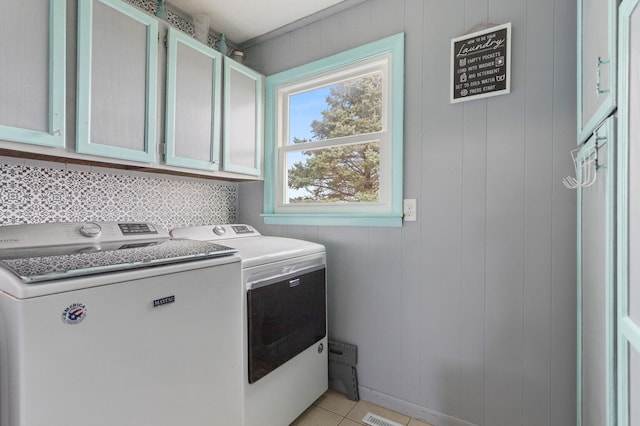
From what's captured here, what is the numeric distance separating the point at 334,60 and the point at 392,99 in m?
0.51

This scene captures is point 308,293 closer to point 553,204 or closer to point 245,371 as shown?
point 245,371

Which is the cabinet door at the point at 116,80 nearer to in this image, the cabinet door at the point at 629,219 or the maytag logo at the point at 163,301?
the maytag logo at the point at 163,301

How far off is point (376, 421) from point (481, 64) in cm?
203

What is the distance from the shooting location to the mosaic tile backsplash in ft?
4.79

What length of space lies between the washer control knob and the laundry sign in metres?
1.94

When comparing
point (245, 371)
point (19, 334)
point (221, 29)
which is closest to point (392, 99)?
point (221, 29)

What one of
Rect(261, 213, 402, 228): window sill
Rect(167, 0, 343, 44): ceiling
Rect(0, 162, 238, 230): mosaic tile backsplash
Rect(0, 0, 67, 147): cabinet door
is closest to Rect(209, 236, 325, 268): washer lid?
Rect(261, 213, 402, 228): window sill

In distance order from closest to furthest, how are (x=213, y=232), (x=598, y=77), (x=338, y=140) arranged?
(x=598, y=77), (x=213, y=232), (x=338, y=140)

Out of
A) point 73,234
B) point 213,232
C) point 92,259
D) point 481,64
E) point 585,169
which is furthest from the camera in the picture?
point 213,232

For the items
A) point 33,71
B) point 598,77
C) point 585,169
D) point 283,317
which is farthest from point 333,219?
point 33,71

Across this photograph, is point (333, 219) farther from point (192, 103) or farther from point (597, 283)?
point (597, 283)

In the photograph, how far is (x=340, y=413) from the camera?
72.1 inches

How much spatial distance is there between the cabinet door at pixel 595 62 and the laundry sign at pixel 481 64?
11.8 inches

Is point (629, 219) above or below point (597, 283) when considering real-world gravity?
above
